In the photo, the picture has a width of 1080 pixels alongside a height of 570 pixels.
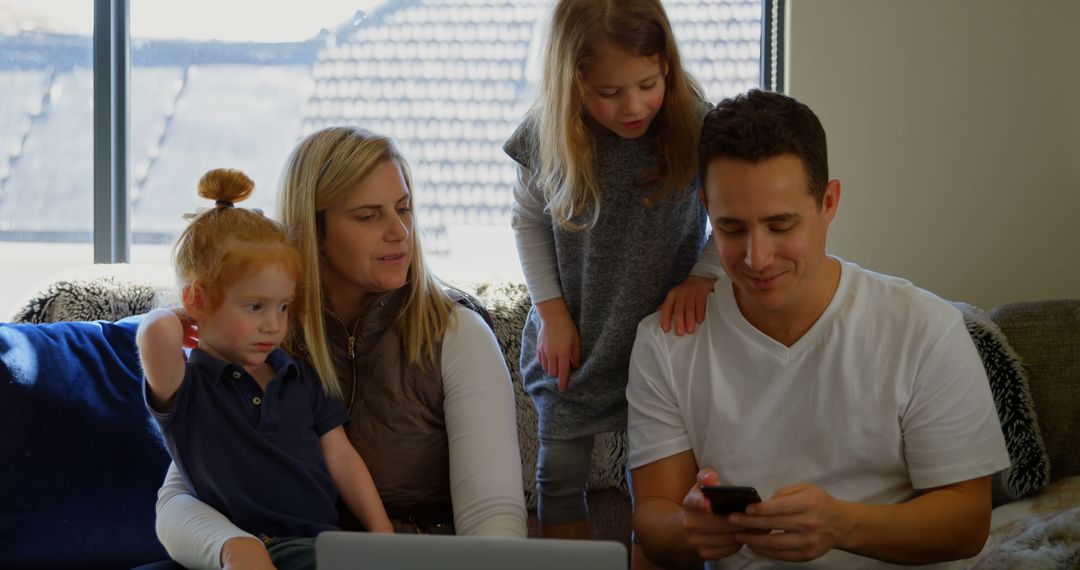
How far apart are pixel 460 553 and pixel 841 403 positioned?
2.35 feet

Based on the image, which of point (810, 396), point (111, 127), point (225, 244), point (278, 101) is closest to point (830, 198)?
point (810, 396)

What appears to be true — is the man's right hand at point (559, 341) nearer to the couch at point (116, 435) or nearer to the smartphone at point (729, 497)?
the couch at point (116, 435)

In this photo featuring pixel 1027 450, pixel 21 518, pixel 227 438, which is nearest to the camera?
pixel 227 438

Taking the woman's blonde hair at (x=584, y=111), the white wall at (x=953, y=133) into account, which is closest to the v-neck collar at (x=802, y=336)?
the woman's blonde hair at (x=584, y=111)

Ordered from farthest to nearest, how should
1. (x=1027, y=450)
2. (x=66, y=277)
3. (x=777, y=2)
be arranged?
(x=777, y=2) < (x=66, y=277) < (x=1027, y=450)

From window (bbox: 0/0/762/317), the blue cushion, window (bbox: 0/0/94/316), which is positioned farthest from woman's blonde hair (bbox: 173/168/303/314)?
window (bbox: 0/0/94/316)

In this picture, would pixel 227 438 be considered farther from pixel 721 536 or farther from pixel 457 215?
pixel 457 215

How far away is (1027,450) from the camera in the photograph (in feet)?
7.34

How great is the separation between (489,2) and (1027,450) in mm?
1829

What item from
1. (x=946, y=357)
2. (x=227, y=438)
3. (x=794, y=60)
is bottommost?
(x=227, y=438)

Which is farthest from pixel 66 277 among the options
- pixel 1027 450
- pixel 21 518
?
pixel 1027 450

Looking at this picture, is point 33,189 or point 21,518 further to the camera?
point 33,189

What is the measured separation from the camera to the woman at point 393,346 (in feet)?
5.55

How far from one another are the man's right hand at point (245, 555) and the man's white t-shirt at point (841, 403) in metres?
0.57
